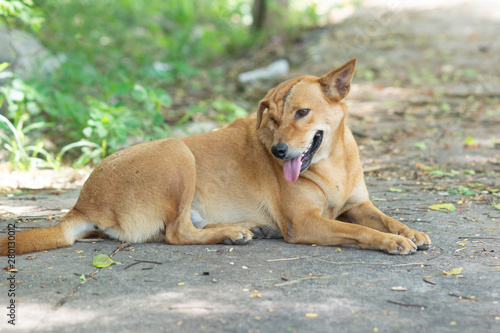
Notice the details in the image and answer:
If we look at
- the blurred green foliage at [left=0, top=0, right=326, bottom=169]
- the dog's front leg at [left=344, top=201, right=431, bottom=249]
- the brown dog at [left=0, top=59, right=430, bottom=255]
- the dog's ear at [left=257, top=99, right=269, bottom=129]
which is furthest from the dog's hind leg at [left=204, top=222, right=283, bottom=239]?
the blurred green foliage at [left=0, top=0, right=326, bottom=169]

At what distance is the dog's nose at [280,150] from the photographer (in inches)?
147

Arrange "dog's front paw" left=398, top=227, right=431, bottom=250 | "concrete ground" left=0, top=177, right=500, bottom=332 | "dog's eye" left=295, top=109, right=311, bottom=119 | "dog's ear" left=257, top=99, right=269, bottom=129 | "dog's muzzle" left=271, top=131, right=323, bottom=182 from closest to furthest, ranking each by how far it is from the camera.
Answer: "concrete ground" left=0, top=177, right=500, bottom=332, "dog's front paw" left=398, top=227, right=431, bottom=250, "dog's muzzle" left=271, top=131, right=323, bottom=182, "dog's eye" left=295, top=109, right=311, bottom=119, "dog's ear" left=257, top=99, right=269, bottom=129

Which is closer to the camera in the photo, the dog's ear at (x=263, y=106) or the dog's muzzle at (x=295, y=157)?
the dog's muzzle at (x=295, y=157)

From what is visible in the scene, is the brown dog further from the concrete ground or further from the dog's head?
the concrete ground

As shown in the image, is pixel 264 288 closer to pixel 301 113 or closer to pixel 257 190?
pixel 257 190

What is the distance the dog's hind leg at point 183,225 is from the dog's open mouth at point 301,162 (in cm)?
52

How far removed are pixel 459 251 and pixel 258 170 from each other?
5.07 ft

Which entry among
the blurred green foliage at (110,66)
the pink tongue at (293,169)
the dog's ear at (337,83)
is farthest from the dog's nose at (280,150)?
the blurred green foliage at (110,66)

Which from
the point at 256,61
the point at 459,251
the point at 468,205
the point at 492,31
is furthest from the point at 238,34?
the point at 459,251

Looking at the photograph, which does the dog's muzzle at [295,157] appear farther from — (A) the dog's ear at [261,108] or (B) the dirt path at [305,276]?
(B) the dirt path at [305,276]

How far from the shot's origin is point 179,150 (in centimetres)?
404

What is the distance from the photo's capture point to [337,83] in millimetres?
3980

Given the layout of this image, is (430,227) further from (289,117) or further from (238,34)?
(238,34)

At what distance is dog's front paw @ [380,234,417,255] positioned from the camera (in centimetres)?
353
